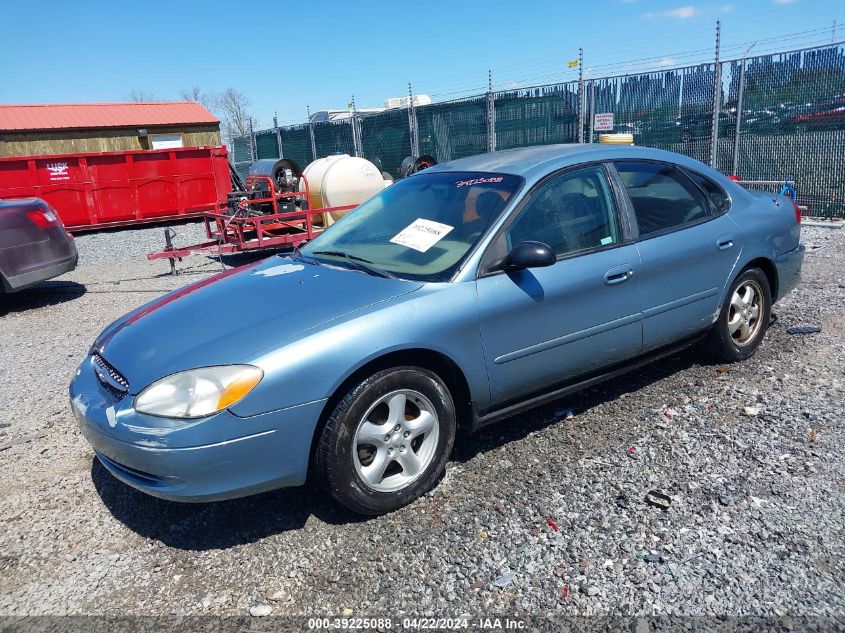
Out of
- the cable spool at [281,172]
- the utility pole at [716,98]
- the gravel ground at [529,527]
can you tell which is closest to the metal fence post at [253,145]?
the cable spool at [281,172]

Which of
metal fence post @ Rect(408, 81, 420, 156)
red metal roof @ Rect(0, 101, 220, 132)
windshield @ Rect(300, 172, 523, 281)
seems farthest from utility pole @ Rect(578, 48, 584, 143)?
red metal roof @ Rect(0, 101, 220, 132)

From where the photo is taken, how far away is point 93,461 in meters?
3.76

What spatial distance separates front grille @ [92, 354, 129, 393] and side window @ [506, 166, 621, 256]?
1981 mm

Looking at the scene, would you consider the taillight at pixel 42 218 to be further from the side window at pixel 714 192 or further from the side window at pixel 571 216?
the side window at pixel 714 192

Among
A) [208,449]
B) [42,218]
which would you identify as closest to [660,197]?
[208,449]

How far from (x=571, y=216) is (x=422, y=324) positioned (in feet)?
4.15

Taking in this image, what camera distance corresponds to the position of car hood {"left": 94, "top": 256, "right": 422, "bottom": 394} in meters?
2.82

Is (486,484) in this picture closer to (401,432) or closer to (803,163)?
(401,432)

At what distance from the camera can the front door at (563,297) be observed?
332 cm

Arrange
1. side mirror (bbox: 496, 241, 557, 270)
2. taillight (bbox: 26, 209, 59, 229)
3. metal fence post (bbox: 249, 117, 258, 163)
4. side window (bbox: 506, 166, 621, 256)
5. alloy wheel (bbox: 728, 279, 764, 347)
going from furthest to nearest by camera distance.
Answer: metal fence post (bbox: 249, 117, 258, 163)
taillight (bbox: 26, 209, 59, 229)
alloy wheel (bbox: 728, 279, 764, 347)
side window (bbox: 506, 166, 621, 256)
side mirror (bbox: 496, 241, 557, 270)

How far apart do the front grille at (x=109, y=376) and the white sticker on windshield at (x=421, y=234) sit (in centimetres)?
158

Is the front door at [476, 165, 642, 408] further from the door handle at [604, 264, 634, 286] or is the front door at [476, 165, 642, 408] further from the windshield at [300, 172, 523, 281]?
the windshield at [300, 172, 523, 281]

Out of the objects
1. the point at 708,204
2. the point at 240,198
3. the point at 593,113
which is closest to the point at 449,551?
the point at 708,204

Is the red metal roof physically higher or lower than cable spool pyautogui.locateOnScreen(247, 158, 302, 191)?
higher
